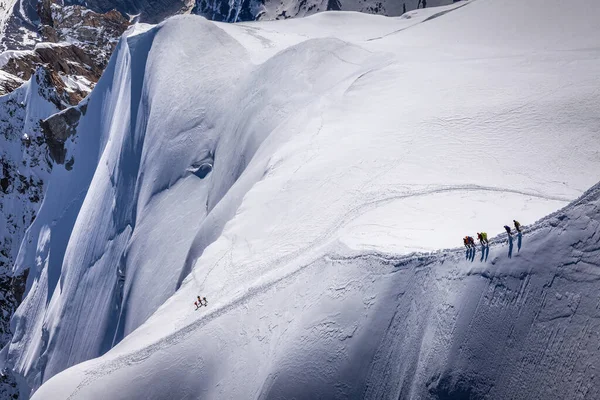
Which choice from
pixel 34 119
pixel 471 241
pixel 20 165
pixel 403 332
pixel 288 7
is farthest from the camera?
pixel 288 7

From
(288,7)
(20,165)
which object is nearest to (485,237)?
(20,165)

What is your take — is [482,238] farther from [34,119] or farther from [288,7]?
[288,7]

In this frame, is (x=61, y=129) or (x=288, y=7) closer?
(x=61, y=129)

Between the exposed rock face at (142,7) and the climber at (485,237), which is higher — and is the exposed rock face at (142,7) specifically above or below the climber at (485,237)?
above

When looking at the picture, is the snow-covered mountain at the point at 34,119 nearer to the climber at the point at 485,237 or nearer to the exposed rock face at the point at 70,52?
the exposed rock face at the point at 70,52

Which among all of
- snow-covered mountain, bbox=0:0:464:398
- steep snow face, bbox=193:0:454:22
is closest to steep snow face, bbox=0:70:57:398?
snow-covered mountain, bbox=0:0:464:398

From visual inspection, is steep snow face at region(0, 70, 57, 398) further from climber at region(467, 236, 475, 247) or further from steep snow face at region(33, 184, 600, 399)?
climber at region(467, 236, 475, 247)

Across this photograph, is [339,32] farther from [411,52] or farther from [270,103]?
[270,103]

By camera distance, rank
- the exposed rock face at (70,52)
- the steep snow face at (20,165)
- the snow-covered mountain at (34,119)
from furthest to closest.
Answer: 1. the exposed rock face at (70,52)
2. the steep snow face at (20,165)
3. the snow-covered mountain at (34,119)

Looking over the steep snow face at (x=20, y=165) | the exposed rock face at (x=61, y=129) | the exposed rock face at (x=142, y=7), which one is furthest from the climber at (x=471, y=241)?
the exposed rock face at (x=142, y=7)

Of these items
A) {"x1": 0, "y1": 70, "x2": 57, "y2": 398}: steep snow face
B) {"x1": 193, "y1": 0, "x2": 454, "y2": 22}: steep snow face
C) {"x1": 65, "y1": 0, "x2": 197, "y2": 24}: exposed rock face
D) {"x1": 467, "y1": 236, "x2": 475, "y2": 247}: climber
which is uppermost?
{"x1": 65, "y1": 0, "x2": 197, "y2": 24}: exposed rock face
